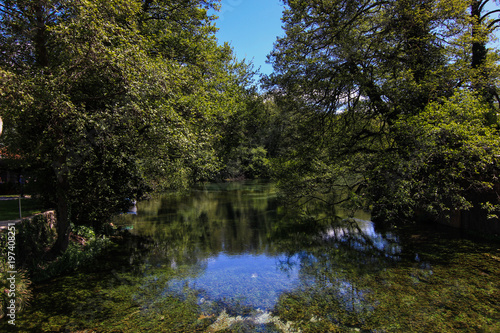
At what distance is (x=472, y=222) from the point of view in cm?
1220

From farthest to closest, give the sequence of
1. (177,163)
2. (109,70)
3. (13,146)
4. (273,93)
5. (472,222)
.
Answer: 1. (273,93)
2. (472,222)
3. (177,163)
4. (13,146)
5. (109,70)

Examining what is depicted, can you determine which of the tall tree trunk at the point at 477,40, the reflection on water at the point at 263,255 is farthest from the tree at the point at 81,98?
the tall tree trunk at the point at 477,40

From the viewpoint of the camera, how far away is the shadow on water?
19.6 feet

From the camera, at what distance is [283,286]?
→ 804 centimetres

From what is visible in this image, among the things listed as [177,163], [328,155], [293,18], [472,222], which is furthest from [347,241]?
[293,18]

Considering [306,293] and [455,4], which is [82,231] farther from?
[455,4]

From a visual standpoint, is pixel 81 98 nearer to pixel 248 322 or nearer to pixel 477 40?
pixel 248 322

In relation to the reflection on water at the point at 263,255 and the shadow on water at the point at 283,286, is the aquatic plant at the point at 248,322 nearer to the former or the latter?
the shadow on water at the point at 283,286

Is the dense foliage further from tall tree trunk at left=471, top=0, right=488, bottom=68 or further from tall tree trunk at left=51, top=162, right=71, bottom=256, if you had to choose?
tall tree trunk at left=51, top=162, right=71, bottom=256

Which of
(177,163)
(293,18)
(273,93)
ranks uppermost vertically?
(293,18)

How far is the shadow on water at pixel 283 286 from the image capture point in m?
5.98

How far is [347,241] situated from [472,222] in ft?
16.6

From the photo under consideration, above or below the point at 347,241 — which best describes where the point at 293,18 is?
above

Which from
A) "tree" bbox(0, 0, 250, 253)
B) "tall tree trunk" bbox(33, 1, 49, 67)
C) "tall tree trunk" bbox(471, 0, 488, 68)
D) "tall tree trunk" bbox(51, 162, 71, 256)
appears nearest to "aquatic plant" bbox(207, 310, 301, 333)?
"tree" bbox(0, 0, 250, 253)
